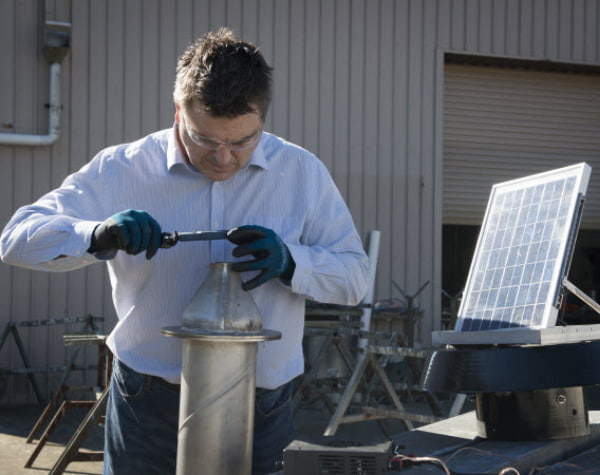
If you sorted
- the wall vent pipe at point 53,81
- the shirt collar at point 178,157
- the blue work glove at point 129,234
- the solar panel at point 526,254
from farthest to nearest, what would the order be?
1. the wall vent pipe at point 53,81
2. the solar panel at point 526,254
3. the shirt collar at point 178,157
4. the blue work glove at point 129,234

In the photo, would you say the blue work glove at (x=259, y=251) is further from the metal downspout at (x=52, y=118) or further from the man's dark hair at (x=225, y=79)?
the metal downspout at (x=52, y=118)

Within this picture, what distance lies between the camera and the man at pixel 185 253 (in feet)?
6.44

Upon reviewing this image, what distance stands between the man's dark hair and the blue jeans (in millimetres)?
739

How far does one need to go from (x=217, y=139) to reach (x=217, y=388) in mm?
594

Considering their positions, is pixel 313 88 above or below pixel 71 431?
above

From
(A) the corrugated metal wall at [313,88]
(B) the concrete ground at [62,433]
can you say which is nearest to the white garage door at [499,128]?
(A) the corrugated metal wall at [313,88]

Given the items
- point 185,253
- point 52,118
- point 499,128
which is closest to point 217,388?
point 185,253

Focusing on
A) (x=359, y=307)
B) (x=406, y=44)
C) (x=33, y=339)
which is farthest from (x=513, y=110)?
(x=33, y=339)

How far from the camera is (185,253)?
2.07 meters

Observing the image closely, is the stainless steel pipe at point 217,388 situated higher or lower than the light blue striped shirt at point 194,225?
lower

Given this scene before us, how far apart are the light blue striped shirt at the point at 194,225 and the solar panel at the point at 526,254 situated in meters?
0.62

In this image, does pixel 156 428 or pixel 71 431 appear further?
pixel 71 431

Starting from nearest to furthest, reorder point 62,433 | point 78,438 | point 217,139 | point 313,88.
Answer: point 217,139, point 78,438, point 62,433, point 313,88

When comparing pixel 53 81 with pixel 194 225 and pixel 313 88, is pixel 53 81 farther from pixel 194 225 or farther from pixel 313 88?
pixel 194 225
